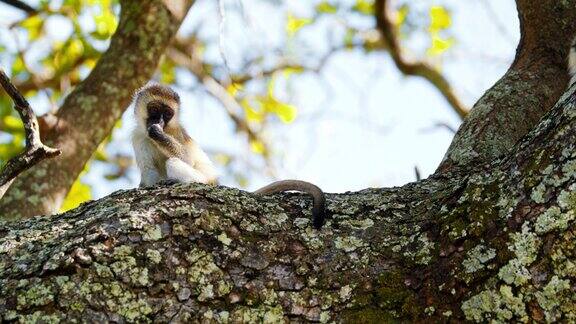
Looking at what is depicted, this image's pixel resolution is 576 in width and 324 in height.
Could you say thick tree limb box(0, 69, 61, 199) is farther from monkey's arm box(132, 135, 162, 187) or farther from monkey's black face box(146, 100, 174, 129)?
monkey's black face box(146, 100, 174, 129)

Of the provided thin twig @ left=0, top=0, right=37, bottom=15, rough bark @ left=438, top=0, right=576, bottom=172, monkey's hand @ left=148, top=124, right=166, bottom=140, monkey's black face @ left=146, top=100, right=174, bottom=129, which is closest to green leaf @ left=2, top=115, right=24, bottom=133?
thin twig @ left=0, top=0, right=37, bottom=15

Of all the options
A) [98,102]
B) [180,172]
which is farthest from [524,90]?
[98,102]

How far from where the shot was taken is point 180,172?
482 centimetres

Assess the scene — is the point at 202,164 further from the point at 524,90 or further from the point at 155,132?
the point at 524,90

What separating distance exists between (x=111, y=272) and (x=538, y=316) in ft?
4.00

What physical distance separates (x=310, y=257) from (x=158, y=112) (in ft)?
10.6

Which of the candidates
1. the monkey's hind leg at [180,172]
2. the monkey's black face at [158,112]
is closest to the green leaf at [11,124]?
the monkey's black face at [158,112]

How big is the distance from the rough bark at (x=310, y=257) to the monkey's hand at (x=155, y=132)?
2.37 m

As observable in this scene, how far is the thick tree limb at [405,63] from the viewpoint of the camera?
702cm

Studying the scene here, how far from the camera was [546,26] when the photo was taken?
4.30 m

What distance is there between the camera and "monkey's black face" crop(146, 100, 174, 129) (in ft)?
17.9

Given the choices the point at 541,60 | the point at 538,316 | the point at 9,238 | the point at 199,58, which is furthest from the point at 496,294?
the point at 199,58

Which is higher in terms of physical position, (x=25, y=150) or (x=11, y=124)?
(x=11, y=124)

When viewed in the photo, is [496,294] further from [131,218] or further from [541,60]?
[541,60]
